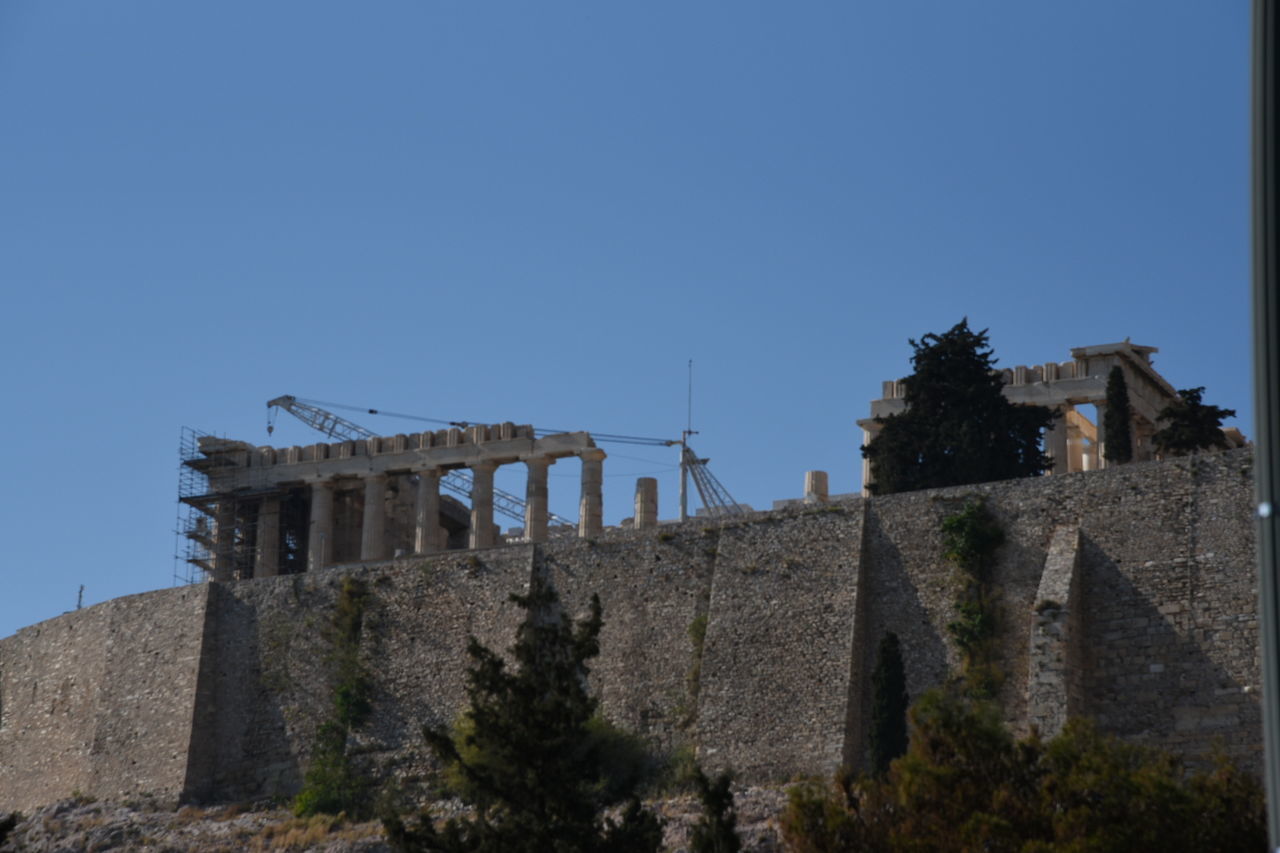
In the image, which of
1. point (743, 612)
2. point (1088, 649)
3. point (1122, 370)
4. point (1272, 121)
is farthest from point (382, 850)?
point (1272, 121)

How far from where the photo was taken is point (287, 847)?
35281 millimetres

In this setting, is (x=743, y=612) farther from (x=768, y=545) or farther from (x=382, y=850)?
(x=382, y=850)

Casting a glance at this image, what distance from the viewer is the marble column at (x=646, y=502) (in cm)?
4803

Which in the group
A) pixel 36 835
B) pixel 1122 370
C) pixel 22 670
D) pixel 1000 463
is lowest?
pixel 36 835

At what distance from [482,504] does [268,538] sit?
6.40 meters

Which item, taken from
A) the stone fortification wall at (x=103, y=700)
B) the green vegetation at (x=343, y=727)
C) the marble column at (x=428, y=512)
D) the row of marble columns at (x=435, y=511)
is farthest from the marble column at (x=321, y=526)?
the green vegetation at (x=343, y=727)

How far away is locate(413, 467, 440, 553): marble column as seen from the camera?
5103 cm

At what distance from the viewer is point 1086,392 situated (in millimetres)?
46656

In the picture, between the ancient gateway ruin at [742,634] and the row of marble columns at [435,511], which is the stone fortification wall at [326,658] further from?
the row of marble columns at [435,511]

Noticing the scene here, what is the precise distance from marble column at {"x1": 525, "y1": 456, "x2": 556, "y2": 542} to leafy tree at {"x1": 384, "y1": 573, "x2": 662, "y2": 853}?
24246 mm

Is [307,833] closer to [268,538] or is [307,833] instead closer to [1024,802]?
[1024,802]

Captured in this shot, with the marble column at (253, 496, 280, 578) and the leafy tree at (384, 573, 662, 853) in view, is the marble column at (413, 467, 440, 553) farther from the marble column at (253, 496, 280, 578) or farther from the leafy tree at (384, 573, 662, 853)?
the leafy tree at (384, 573, 662, 853)

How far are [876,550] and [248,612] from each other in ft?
48.1

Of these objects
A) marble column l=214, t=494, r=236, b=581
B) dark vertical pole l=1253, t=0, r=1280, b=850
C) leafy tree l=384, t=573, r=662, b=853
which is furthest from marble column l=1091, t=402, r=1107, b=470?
dark vertical pole l=1253, t=0, r=1280, b=850
